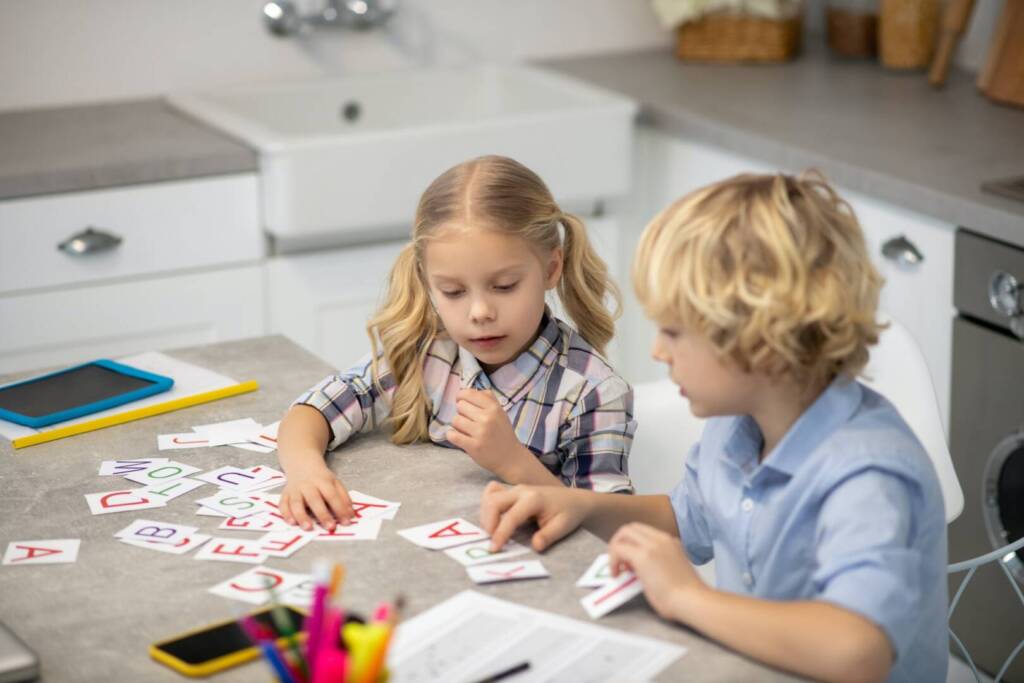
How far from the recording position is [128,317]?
279 cm

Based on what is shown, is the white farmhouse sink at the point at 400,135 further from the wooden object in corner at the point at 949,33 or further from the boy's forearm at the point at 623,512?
the boy's forearm at the point at 623,512

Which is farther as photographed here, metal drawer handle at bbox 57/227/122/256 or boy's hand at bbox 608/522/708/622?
metal drawer handle at bbox 57/227/122/256

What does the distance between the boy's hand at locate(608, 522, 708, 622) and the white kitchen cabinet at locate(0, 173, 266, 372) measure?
5.59 feet

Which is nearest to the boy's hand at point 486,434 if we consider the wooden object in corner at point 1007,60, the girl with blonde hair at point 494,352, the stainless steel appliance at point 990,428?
the girl with blonde hair at point 494,352

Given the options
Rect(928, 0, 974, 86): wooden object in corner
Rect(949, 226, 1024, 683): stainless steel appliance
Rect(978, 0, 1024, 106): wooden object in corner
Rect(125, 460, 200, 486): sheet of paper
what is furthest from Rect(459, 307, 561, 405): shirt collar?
Rect(928, 0, 974, 86): wooden object in corner

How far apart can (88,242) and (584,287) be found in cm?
129

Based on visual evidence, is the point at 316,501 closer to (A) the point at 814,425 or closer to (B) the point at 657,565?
(B) the point at 657,565

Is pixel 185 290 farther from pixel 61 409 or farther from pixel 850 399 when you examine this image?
pixel 850 399

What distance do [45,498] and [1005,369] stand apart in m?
1.49

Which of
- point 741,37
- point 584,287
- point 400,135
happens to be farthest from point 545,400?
point 741,37

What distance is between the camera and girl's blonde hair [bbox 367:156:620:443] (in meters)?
1.64

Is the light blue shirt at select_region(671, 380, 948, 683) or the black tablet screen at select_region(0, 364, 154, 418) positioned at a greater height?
the light blue shirt at select_region(671, 380, 948, 683)

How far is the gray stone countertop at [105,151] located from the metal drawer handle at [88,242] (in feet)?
0.29

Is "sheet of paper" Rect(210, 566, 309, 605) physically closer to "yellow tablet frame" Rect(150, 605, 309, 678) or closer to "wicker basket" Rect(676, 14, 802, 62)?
"yellow tablet frame" Rect(150, 605, 309, 678)
